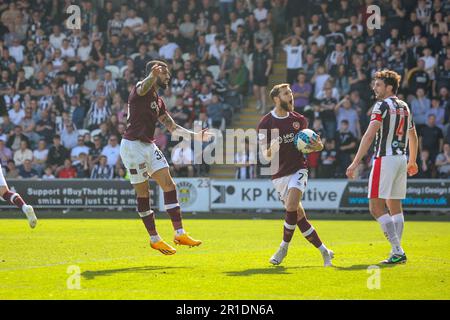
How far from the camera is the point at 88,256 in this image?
1348 cm

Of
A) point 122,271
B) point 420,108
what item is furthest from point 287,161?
point 420,108

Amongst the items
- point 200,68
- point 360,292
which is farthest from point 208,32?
point 360,292

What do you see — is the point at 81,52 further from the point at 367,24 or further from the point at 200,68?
the point at 367,24

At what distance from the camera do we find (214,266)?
12.1 meters

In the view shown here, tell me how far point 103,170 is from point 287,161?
16.3m

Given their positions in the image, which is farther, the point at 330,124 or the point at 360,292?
the point at 330,124

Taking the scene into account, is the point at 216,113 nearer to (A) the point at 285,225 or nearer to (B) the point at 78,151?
(B) the point at 78,151

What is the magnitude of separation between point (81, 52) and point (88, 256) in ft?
63.8

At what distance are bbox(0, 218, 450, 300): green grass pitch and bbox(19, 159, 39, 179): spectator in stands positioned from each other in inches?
374

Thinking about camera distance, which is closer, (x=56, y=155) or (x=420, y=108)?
(x=420, y=108)

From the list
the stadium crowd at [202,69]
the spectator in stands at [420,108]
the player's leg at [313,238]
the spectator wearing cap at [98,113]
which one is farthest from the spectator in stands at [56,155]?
the player's leg at [313,238]

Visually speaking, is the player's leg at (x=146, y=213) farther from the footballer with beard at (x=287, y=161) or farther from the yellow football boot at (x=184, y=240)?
the footballer with beard at (x=287, y=161)

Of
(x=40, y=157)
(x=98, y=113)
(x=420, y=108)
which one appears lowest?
(x=40, y=157)

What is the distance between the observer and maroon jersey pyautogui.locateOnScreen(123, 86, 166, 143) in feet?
43.5
